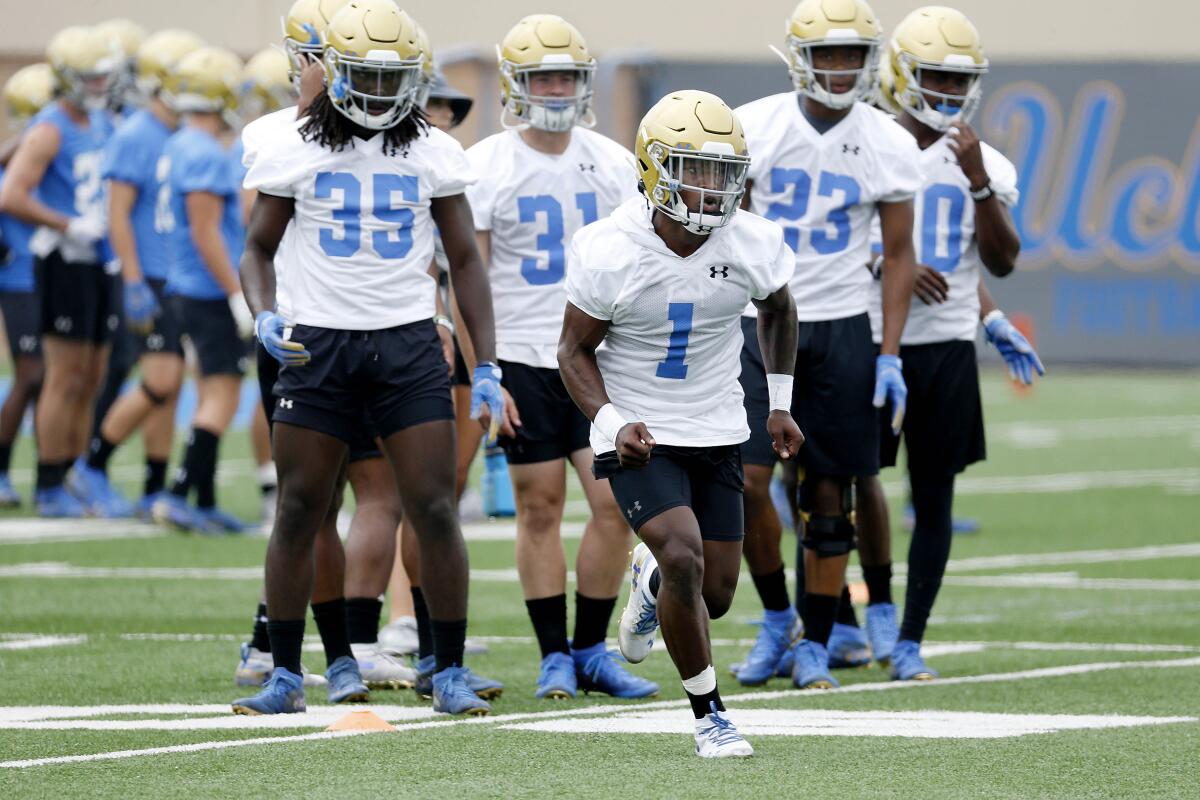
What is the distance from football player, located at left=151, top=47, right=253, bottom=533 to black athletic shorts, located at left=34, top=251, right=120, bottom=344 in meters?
1.21

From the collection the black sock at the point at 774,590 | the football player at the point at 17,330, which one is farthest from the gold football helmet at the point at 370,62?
Result: the football player at the point at 17,330

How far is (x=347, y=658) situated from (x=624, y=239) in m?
1.92

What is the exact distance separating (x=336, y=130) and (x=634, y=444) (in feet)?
5.13

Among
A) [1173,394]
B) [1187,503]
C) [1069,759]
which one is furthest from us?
[1173,394]

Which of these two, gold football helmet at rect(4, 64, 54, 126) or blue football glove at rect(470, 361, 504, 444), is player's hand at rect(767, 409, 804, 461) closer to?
blue football glove at rect(470, 361, 504, 444)

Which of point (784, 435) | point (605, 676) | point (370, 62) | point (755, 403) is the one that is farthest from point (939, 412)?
point (370, 62)

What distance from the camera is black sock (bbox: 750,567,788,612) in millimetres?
8164

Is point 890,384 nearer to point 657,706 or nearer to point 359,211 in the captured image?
point 657,706

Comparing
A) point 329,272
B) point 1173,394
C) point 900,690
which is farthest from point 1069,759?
point 1173,394

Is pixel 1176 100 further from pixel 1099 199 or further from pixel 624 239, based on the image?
pixel 624 239

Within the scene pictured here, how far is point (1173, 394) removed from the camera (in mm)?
25125

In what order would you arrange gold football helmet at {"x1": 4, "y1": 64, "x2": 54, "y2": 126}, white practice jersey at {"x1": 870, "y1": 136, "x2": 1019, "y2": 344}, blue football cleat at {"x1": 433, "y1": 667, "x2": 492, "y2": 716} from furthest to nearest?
gold football helmet at {"x1": 4, "y1": 64, "x2": 54, "y2": 126}
white practice jersey at {"x1": 870, "y1": 136, "x2": 1019, "y2": 344}
blue football cleat at {"x1": 433, "y1": 667, "x2": 492, "y2": 716}

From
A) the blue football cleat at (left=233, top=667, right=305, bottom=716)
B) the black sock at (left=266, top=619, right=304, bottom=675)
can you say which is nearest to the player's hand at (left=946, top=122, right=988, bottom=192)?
the black sock at (left=266, top=619, right=304, bottom=675)

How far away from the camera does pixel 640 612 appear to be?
21.8ft
